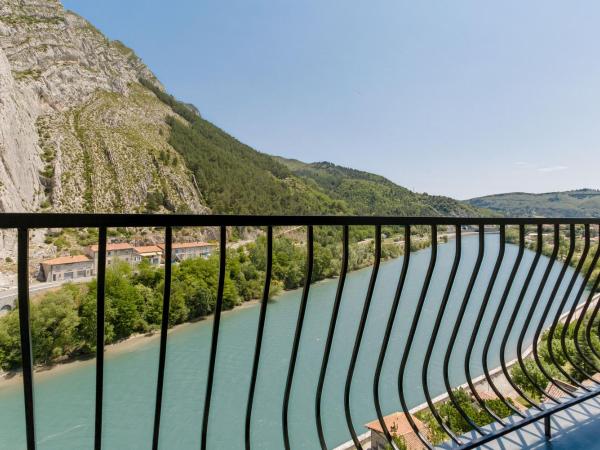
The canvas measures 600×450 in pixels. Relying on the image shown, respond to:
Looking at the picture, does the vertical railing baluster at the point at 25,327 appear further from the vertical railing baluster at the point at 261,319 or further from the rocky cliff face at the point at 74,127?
the rocky cliff face at the point at 74,127

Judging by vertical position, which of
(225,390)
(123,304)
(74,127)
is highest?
(74,127)

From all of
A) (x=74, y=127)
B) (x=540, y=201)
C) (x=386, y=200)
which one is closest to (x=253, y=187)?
(x=386, y=200)

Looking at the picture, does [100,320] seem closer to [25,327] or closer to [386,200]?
[25,327]

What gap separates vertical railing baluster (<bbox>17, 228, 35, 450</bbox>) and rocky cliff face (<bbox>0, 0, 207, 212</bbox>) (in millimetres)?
36115

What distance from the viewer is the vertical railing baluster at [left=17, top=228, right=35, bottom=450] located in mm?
599

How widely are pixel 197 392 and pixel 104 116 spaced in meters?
45.7

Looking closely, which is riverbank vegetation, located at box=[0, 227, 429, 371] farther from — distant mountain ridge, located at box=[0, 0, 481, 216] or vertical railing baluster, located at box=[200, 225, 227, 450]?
distant mountain ridge, located at box=[0, 0, 481, 216]

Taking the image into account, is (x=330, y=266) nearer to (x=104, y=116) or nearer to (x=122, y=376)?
(x=122, y=376)

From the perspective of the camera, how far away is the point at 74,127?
1727 inches

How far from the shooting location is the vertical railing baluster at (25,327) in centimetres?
60

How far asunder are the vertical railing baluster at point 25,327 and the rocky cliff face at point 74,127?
118 feet

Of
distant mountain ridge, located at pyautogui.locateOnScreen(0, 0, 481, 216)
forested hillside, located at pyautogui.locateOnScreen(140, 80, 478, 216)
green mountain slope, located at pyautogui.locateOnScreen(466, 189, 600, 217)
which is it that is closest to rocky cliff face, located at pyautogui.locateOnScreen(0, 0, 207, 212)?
distant mountain ridge, located at pyautogui.locateOnScreen(0, 0, 481, 216)

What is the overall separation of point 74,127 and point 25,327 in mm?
53324

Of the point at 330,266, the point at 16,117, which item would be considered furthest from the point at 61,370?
the point at 16,117
